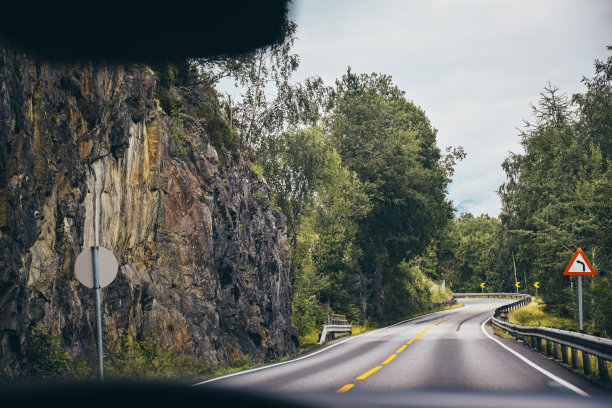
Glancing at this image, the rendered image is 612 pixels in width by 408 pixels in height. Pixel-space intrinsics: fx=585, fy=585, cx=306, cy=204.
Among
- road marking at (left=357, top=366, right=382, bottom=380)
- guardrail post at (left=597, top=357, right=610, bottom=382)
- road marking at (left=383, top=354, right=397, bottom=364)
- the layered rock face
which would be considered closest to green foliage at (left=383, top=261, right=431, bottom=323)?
the layered rock face

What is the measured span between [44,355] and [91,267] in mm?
2364

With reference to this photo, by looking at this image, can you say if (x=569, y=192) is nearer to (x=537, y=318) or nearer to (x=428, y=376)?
(x=537, y=318)

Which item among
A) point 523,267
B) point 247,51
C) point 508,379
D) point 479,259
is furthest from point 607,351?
point 479,259

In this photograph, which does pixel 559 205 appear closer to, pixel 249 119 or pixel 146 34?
pixel 249 119

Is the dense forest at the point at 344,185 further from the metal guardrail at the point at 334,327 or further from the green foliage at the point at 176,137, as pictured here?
the green foliage at the point at 176,137

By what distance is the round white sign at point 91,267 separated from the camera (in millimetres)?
9781

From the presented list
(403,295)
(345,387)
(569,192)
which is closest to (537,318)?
(569,192)

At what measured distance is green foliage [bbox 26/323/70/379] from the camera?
34.8ft

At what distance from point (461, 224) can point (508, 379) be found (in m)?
126

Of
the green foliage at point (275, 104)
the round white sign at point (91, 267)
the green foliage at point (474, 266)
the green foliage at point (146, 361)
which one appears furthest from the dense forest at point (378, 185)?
the green foliage at point (474, 266)

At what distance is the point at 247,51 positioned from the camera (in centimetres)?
352

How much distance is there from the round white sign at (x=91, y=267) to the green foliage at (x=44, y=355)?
2.05 metres

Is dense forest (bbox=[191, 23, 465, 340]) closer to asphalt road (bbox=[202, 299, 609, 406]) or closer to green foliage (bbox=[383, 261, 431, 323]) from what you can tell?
green foliage (bbox=[383, 261, 431, 323])

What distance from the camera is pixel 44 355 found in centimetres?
1086
